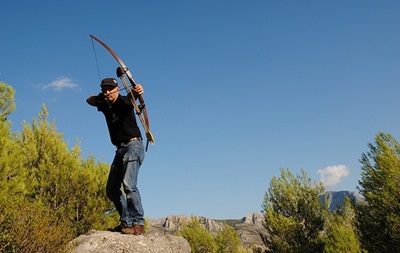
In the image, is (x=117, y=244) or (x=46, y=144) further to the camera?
(x=46, y=144)

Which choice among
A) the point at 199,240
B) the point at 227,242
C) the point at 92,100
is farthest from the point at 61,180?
the point at 227,242

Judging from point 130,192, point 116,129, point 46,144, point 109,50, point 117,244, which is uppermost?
point 46,144

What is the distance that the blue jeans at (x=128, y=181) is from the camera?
490cm

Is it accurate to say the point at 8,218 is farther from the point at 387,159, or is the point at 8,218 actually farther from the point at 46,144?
the point at 387,159

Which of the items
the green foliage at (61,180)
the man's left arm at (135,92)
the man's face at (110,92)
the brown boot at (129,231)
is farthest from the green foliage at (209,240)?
the man's left arm at (135,92)

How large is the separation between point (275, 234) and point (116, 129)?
2012 cm

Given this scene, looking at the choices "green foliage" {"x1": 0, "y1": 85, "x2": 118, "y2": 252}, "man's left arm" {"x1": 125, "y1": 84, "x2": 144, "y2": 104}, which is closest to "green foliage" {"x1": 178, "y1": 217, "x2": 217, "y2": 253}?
"green foliage" {"x1": 0, "y1": 85, "x2": 118, "y2": 252}

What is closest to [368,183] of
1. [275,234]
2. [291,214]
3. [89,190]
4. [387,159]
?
[387,159]

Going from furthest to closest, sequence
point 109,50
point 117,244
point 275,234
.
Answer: point 275,234 < point 109,50 < point 117,244

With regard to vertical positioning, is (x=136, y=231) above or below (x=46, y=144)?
below

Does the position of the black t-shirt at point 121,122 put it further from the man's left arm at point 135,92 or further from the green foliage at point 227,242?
the green foliage at point 227,242

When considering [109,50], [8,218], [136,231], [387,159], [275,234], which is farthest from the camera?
[275,234]

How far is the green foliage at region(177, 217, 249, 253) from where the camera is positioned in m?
31.1

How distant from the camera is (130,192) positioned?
16.0 ft
